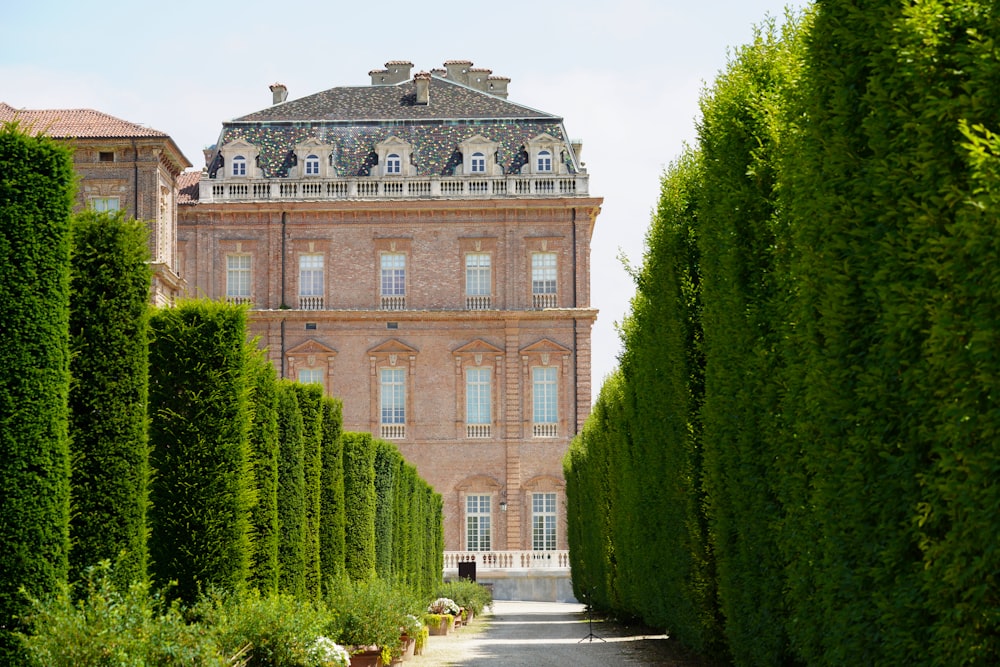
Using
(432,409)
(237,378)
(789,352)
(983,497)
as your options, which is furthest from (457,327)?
(983,497)

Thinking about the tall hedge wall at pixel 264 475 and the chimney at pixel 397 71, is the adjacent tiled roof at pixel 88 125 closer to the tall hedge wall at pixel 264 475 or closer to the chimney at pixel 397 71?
the chimney at pixel 397 71

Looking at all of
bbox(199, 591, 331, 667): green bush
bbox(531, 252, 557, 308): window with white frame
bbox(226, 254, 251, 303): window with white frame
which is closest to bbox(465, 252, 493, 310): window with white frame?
bbox(531, 252, 557, 308): window with white frame

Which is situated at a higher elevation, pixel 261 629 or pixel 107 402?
pixel 107 402

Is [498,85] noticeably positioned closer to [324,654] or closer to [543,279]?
[543,279]

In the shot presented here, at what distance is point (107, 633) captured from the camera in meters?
7.91

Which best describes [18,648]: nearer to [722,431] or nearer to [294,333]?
[722,431]

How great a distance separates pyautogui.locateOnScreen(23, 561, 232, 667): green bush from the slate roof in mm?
36910

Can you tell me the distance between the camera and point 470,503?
1727 inches

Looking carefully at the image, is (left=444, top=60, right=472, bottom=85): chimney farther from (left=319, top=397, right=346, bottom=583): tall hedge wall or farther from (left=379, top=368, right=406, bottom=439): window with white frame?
(left=319, top=397, right=346, bottom=583): tall hedge wall

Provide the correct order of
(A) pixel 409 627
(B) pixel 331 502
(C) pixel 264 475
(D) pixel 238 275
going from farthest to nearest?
(D) pixel 238 275 → (A) pixel 409 627 → (B) pixel 331 502 → (C) pixel 264 475

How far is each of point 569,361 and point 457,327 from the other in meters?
4.02

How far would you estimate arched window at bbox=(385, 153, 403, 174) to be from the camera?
45125 millimetres

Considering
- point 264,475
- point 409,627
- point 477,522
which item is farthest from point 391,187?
point 264,475

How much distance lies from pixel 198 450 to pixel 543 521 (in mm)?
32870
